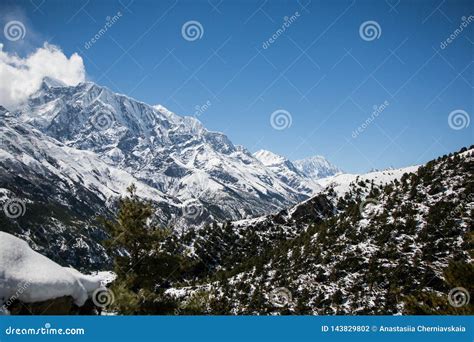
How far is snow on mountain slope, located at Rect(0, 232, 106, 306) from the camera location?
49.0ft

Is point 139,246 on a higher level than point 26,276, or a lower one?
higher

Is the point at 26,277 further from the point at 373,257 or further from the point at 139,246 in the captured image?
the point at 373,257

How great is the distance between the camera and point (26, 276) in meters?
15.5

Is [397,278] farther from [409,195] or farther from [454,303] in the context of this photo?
[454,303]

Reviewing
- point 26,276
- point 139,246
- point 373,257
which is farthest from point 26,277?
point 373,257

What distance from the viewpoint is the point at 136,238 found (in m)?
31.2

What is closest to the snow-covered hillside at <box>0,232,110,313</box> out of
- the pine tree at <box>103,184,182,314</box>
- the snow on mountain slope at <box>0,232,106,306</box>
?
the snow on mountain slope at <box>0,232,106,306</box>

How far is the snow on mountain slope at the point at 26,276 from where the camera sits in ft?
49.0

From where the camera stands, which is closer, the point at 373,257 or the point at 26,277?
the point at 26,277

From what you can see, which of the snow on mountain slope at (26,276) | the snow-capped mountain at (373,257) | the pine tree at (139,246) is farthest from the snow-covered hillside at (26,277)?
the snow-capped mountain at (373,257)

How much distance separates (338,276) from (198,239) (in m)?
96.9

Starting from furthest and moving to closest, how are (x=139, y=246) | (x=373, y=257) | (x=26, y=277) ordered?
(x=373, y=257)
(x=139, y=246)
(x=26, y=277)

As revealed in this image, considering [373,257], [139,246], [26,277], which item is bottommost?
[26,277]

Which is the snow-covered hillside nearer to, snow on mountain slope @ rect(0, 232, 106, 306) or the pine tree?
snow on mountain slope @ rect(0, 232, 106, 306)
